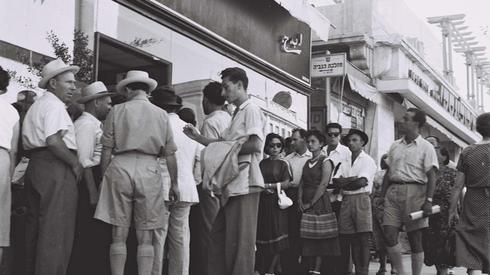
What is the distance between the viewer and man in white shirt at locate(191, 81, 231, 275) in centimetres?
673

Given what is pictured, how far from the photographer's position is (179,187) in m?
6.35

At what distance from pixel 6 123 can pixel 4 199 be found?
1.94ft

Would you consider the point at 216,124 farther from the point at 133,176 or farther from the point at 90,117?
the point at 133,176

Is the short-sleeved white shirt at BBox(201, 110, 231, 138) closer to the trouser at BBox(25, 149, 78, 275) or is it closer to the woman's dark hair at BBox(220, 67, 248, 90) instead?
the woman's dark hair at BBox(220, 67, 248, 90)

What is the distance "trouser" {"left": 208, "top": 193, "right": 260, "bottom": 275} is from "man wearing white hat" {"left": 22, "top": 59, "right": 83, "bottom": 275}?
1236mm

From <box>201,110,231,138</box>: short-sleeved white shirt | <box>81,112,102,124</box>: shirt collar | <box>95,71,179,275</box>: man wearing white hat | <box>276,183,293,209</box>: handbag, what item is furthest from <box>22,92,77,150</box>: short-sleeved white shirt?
<box>276,183,293,209</box>: handbag

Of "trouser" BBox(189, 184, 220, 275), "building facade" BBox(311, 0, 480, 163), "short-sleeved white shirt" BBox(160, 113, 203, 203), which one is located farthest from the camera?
"building facade" BBox(311, 0, 480, 163)

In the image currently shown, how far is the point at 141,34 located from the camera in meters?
8.70

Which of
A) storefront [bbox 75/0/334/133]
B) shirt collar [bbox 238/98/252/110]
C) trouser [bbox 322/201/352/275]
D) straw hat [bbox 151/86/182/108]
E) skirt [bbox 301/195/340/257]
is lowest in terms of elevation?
trouser [bbox 322/201/352/275]

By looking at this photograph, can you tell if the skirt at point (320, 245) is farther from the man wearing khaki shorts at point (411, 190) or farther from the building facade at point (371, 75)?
the building facade at point (371, 75)

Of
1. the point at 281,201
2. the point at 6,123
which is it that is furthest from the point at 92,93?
the point at 281,201

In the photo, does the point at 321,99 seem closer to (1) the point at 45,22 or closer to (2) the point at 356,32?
(2) the point at 356,32

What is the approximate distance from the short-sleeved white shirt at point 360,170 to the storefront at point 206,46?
8.42 feet

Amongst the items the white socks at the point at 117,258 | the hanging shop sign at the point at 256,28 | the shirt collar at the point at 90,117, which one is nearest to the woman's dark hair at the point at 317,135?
the hanging shop sign at the point at 256,28
